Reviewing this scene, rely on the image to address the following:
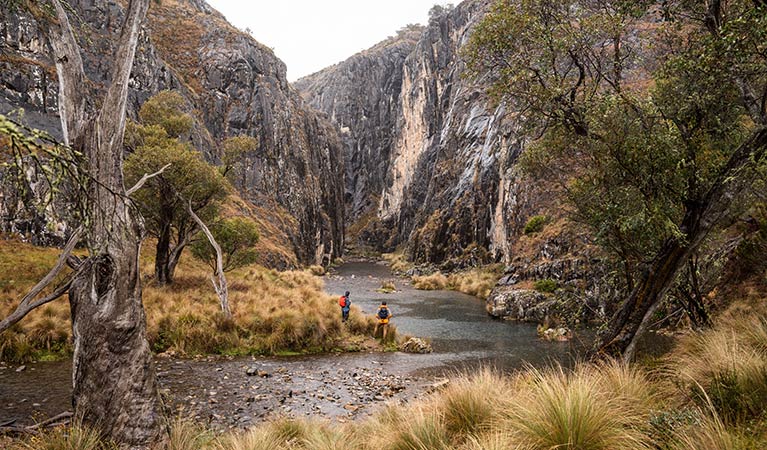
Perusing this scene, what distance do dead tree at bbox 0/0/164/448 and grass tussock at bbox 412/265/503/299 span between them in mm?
37620

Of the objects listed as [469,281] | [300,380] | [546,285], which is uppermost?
[546,285]

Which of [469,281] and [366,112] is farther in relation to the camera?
[366,112]

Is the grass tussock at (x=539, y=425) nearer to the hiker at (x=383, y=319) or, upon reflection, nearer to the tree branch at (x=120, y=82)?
the tree branch at (x=120, y=82)

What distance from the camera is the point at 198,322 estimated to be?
18.5 meters

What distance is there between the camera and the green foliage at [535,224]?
1549 inches

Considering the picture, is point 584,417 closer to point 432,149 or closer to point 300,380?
point 300,380

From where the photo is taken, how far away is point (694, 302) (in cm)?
1175

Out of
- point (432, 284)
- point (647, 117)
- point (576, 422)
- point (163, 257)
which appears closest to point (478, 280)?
point (432, 284)

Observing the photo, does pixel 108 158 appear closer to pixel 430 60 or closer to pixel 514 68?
pixel 514 68

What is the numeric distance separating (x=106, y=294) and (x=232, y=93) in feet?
210

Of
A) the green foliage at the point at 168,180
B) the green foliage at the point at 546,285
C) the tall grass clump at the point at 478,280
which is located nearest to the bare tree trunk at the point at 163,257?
the green foliage at the point at 168,180

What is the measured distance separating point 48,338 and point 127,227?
11389 millimetres

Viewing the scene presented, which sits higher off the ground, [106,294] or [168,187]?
[168,187]

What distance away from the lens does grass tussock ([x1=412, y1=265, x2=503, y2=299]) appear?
1727 inches
